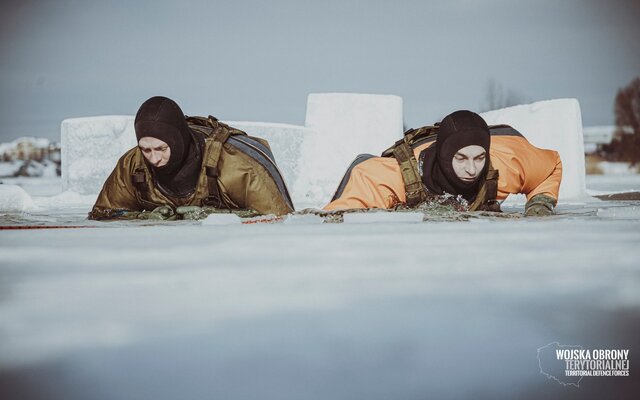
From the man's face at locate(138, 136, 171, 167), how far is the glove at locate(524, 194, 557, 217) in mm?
1433

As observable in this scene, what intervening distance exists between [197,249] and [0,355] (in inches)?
12.1

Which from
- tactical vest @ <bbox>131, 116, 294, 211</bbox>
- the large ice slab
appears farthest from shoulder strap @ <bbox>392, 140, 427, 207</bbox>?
the large ice slab

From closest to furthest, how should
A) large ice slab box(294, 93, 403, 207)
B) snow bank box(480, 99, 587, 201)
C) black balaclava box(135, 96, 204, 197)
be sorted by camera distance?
1. black balaclava box(135, 96, 204, 197)
2. snow bank box(480, 99, 587, 201)
3. large ice slab box(294, 93, 403, 207)

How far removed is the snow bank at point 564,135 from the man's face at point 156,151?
284 cm

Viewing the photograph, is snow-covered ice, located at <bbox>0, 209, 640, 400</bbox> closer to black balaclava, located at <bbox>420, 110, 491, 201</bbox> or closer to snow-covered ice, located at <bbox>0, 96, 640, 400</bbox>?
snow-covered ice, located at <bbox>0, 96, 640, 400</bbox>

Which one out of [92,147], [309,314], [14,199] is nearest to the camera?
[309,314]

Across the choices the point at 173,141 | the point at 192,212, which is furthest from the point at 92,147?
the point at 192,212

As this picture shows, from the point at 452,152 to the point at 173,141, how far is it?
3.69 feet

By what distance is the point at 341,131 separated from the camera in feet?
16.9

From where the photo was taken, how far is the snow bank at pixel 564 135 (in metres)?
4.44

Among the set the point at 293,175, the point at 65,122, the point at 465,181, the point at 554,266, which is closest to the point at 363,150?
the point at 293,175

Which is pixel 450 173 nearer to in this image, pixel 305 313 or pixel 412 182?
pixel 412 182

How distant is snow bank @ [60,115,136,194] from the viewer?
4812 millimetres

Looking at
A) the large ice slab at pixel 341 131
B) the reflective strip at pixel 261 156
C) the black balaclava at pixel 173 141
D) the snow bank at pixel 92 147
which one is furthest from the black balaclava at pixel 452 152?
the snow bank at pixel 92 147
